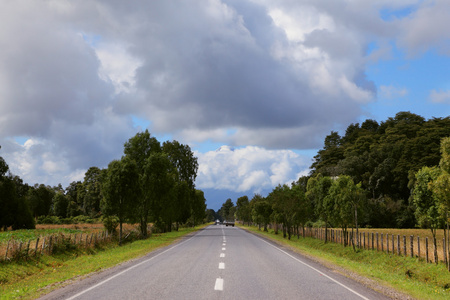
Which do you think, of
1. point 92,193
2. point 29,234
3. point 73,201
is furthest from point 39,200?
point 29,234

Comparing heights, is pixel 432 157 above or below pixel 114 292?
above

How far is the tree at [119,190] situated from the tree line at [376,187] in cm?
1905

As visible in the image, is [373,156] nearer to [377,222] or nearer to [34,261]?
[377,222]

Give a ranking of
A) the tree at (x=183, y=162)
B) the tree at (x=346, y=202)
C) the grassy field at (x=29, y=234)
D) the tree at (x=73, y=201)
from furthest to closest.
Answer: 1. the tree at (x=73, y=201)
2. the tree at (x=183, y=162)
3. the tree at (x=346, y=202)
4. the grassy field at (x=29, y=234)

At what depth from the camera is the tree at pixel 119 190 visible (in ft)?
114

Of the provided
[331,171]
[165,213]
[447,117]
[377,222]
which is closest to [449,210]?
[165,213]

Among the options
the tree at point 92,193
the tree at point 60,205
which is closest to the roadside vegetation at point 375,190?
the tree at point 92,193

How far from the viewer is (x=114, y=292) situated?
9625 millimetres

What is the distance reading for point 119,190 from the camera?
34.8 metres

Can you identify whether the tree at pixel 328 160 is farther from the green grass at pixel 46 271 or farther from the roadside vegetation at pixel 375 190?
the green grass at pixel 46 271

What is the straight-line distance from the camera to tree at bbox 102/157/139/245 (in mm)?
34719

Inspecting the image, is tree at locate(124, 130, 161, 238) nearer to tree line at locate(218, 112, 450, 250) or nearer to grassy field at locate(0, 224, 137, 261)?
grassy field at locate(0, 224, 137, 261)

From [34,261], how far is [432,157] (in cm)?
7103

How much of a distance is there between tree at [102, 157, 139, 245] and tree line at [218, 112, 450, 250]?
19.0m
